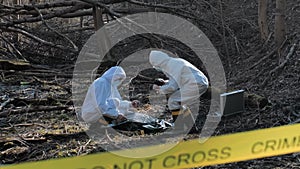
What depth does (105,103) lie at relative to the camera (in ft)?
23.3

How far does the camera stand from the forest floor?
639 centimetres

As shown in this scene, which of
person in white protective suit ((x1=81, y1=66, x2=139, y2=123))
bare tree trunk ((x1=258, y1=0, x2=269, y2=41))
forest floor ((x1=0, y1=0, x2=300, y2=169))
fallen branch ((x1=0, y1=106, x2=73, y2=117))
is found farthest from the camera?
bare tree trunk ((x1=258, y1=0, x2=269, y2=41))

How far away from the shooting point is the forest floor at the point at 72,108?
21.0 feet

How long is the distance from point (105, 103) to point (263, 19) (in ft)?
20.7

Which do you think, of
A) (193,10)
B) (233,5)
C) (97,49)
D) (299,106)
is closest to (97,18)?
(97,49)

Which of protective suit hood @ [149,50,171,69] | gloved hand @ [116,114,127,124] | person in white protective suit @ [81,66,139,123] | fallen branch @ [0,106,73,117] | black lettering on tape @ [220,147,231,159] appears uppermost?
protective suit hood @ [149,50,171,69]

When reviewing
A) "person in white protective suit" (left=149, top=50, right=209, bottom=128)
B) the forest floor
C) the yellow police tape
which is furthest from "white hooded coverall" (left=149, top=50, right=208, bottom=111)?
the yellow police tape

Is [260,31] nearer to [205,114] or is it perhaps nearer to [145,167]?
[205,114]

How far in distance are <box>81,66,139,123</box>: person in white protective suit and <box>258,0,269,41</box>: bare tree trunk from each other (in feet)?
19.1

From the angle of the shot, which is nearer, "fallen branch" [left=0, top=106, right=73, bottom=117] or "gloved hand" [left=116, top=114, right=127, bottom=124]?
"gloved hand" [left=116, top=114, right=127, bottom=124]

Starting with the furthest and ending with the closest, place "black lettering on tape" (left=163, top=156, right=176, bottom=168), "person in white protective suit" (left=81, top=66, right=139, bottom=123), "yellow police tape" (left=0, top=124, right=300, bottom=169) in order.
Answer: "person in white protective suit" (left=81, top=66, right=139, bottom=123) → "black lettering on tape" (left=163, top=156, right=176, bottom=168) → "yellow police tape" (left=0, top=124, right=300, bottom=169)

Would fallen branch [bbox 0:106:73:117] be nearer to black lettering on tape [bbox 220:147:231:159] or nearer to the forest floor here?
the forest floor

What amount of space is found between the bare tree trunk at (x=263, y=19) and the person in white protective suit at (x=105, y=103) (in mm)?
5833

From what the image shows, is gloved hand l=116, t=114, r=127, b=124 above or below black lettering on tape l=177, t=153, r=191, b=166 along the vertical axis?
below
